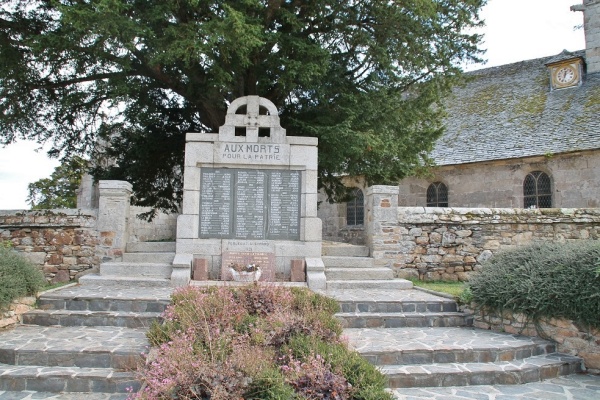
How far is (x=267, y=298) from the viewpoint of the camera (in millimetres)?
6324

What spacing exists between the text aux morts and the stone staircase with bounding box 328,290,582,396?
3.46m

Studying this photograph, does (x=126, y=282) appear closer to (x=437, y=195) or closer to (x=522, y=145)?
(x=437, y=195)

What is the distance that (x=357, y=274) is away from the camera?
9.84m

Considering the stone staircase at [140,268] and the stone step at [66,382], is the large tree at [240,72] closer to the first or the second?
the stone staircase at [140,268]

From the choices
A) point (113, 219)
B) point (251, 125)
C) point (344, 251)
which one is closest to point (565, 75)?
point (344, 251)

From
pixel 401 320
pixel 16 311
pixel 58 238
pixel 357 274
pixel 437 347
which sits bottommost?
pixel 437 347

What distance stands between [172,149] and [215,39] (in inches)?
210

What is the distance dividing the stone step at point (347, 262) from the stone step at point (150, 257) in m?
3.34

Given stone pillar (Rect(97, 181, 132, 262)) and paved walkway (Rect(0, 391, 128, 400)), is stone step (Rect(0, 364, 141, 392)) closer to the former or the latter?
paved walkway (Rect(0, 391, 128, 400))

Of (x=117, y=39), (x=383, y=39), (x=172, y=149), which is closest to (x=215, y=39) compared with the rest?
(x=117, y=39)

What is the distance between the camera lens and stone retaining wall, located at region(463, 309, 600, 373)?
20.5 feet

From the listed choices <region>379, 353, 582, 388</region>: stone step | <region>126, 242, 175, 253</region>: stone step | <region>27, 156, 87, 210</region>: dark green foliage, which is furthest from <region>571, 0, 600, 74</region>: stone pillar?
<region>27, 156, 87, 210</region>: dark green foliage

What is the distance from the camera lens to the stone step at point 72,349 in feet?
17.7

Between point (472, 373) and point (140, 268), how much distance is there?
261 inches
